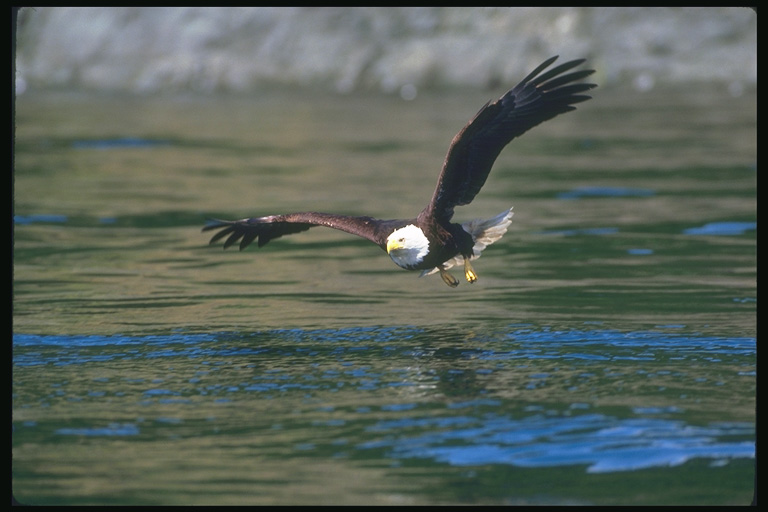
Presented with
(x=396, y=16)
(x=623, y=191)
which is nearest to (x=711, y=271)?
(x=623, y=191)

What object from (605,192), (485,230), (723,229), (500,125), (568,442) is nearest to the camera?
(568,442)

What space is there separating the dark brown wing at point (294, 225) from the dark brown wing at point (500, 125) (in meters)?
0.58

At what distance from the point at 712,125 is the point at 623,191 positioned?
221 inches

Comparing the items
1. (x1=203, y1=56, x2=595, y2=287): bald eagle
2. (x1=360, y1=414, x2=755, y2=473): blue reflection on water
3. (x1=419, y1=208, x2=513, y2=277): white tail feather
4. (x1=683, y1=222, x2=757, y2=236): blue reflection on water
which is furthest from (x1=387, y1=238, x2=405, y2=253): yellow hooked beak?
(x1=683, y1=222, x2=757, y2=236): blue reflection on water

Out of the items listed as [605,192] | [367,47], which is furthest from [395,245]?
[367,47]

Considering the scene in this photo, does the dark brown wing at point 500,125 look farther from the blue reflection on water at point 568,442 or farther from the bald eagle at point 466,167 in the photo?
the blue reflection on water at point 568,442

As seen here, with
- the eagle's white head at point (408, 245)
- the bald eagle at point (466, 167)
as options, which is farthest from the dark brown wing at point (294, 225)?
the eagle's white head at point (408, 245)

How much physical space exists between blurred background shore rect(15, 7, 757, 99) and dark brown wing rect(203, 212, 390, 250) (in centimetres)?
1541

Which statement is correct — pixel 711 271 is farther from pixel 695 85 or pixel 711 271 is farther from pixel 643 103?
pixel 695 85

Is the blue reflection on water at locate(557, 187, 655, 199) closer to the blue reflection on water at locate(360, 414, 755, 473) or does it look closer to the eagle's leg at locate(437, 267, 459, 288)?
the eagle's leg at locate(437, 267, 459, 288)

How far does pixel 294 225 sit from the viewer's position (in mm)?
9703

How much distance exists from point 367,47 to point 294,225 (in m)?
16.7

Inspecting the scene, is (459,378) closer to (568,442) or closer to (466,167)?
(568,442)

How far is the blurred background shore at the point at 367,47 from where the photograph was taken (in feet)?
79.4
